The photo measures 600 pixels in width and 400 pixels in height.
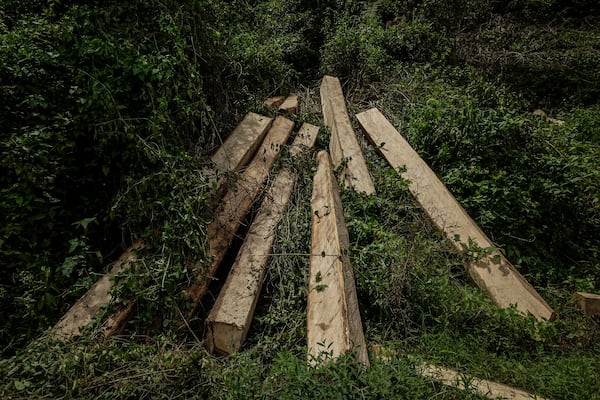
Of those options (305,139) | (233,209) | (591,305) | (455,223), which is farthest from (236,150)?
(591,305)

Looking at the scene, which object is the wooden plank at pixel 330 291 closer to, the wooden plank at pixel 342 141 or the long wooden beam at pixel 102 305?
the wooden plank at pixel 342 141

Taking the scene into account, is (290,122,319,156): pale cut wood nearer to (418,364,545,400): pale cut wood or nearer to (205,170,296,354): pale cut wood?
(205,170,296,354): pale cut wood

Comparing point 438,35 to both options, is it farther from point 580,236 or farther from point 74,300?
point 74,300

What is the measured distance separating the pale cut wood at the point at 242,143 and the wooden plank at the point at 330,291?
764mm

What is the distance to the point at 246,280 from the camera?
248 cm

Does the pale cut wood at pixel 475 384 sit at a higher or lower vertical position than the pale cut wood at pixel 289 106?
lower

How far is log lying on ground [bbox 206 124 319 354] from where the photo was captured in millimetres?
2213

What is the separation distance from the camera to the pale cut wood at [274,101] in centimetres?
435

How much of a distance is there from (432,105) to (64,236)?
367 centimetres

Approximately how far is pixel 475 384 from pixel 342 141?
261cm

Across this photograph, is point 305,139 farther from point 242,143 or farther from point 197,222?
point 197,222

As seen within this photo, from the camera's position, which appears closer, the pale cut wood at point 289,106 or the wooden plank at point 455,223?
the wooden plank at point 455,223

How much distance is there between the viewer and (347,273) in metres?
2.45

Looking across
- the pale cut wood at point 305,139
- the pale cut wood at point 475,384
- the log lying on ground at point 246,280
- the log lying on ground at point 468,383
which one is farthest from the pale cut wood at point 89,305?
the pale cut wood at point 305,139
